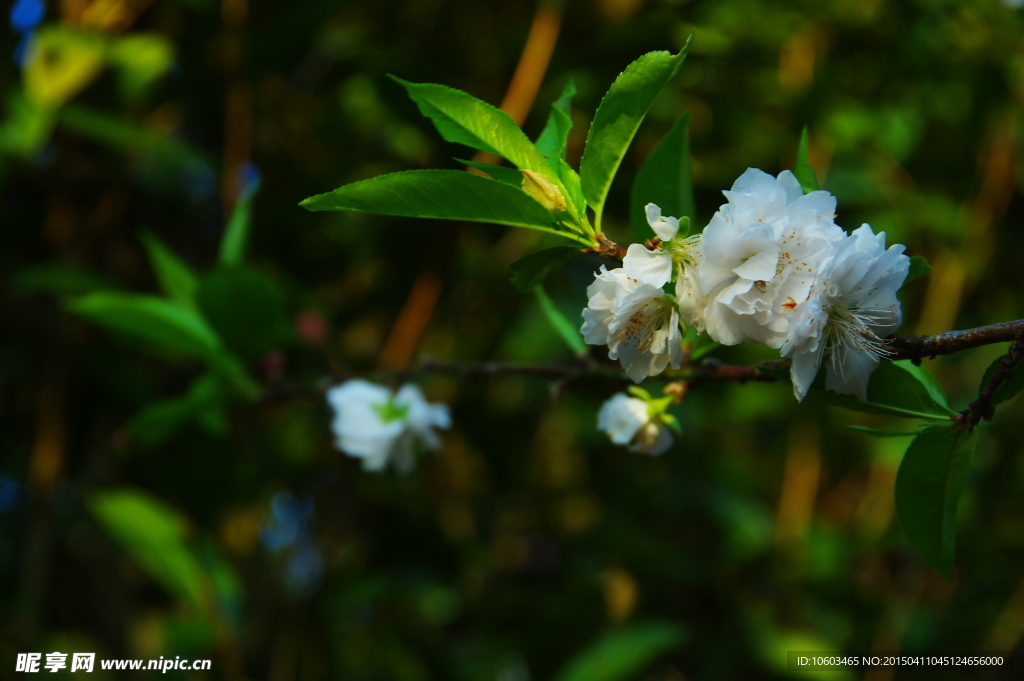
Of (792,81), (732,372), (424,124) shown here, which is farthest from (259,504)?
(792,81)

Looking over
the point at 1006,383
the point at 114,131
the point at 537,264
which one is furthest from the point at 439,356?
the point at 1006,383

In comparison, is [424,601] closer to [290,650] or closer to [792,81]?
[290,650]

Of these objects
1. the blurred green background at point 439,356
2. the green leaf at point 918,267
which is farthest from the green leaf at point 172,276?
the green leaf at point 918,267

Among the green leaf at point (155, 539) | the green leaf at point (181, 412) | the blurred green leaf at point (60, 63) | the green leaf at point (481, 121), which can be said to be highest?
the blurred green leaf at point (60, 63)

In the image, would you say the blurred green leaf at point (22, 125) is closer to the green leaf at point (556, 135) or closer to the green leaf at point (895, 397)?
the green leaf at point (556, 135)

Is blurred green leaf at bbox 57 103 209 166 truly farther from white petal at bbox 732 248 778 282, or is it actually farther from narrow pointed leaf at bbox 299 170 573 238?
white petal at bbox 732 248 778 282

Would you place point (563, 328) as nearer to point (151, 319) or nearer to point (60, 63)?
point (151, 319)
